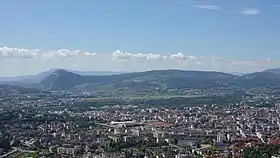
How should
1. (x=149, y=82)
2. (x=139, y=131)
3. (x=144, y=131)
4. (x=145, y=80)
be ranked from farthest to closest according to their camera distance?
1. (x=145, y=80)
2. (x=149, y=82)
3. (x=144, y=131)
4. (x=139, y=131)

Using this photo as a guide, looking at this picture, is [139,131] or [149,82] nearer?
[139,131]

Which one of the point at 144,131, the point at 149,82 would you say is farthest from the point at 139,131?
the point at 149,82

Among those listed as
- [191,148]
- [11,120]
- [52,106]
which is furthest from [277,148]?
[52,106]

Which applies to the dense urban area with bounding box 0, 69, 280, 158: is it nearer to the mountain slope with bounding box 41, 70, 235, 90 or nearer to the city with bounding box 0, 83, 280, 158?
the city with bounding box 0, 83, 280, 158

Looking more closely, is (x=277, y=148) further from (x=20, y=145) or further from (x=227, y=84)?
(x=227, y=84)

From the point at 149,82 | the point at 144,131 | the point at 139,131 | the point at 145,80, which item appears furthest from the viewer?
the point at 145,80

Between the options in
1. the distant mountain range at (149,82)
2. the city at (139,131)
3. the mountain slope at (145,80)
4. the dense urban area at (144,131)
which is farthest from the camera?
the mountain slope at (145,80)

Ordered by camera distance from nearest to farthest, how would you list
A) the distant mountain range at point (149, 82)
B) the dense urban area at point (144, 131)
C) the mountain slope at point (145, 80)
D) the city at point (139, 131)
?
the dense urban area at point (144, 131) → the city at point (139, 131) → the distant mountain range at point (149, 82) → the mountain slope at point (145, 80)

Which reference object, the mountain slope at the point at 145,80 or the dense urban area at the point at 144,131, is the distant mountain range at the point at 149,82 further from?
the dense urban area at the point at 144,131

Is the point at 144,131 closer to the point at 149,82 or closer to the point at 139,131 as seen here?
the point at 139,131

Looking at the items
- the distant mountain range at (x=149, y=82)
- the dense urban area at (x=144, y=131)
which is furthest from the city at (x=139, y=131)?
the distant mountain range at (x=149, y=82)
